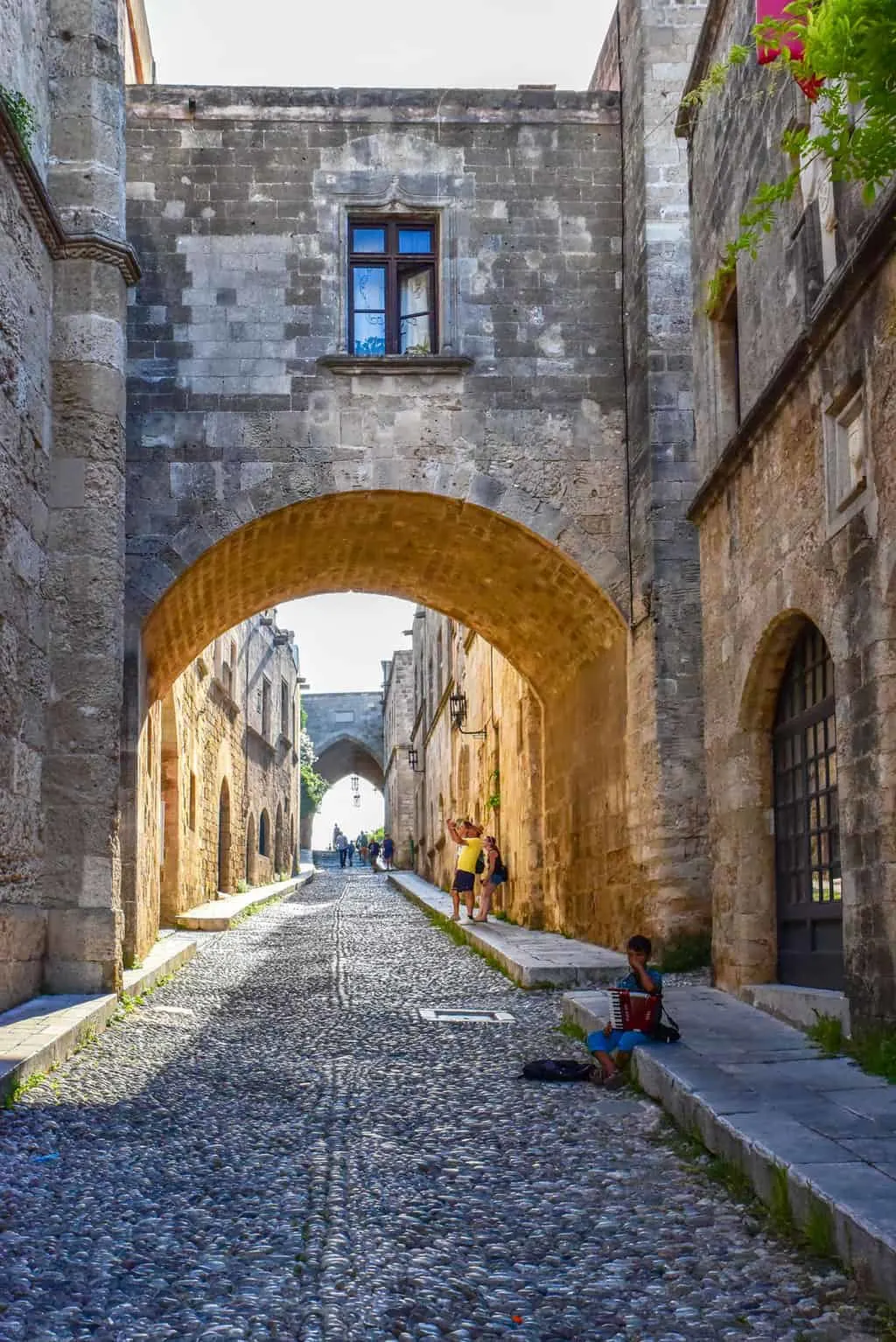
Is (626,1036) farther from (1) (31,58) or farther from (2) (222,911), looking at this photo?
(2) (222,911)

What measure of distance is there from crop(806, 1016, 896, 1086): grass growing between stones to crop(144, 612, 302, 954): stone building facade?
6.31m

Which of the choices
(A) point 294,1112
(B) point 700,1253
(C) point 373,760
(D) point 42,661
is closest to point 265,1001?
(D) point 42,661

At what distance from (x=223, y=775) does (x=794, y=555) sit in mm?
17890

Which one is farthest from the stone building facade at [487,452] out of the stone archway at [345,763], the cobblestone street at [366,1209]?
the stone archway at [345,763]

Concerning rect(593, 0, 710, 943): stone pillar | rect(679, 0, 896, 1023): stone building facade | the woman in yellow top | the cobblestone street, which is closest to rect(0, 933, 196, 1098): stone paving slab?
the cobblestone street

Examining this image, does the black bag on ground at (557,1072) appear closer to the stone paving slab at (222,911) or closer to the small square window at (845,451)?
the small square window at (845,451)

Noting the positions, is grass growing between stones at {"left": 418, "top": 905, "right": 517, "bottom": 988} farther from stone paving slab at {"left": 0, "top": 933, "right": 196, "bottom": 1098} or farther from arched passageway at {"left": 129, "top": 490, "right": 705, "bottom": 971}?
stone paving slab at {"left": 0, "top": 933, "right": 196, "bottom": 1098}

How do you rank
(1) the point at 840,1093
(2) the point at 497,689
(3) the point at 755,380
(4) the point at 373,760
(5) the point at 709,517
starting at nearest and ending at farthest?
(1) the point at 840,1093, (3) the point at 755,380, (5) the point at 709,517, (2) the point at 497,689, (4) the point at 373,760

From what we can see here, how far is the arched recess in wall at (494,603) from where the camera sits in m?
11.8

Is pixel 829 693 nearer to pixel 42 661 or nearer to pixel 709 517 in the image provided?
pixel 709 517

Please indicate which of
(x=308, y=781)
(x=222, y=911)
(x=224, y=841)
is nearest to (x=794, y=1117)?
(x=222, y=911)

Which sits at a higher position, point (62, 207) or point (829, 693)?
point (62, 207)

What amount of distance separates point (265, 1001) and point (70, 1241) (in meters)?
5.76

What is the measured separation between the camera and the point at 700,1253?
382 centimetres
